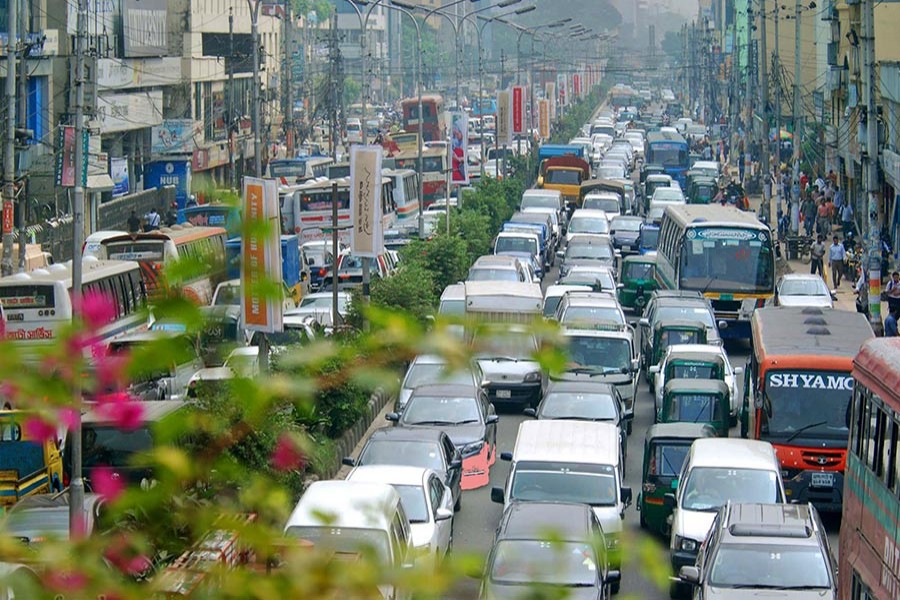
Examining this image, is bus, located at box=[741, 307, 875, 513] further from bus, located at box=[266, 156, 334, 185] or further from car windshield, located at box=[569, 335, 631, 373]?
bus, located at box=[266, 156, 334, 185]

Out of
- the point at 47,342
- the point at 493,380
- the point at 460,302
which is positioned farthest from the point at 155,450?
the point at 460,302

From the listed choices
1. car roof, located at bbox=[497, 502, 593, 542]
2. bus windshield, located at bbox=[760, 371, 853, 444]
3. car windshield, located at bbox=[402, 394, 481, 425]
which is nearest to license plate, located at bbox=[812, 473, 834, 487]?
bus windshield, located at bbox=[760, 371, 853, 444]

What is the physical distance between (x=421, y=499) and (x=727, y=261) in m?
16.0

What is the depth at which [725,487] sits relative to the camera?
16.0m

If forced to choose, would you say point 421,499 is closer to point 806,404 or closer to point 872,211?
point 806,404

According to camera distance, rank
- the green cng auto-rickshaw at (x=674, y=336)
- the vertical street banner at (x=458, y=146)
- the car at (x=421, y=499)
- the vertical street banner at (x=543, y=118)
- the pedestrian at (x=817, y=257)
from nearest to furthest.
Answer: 1. the car at (x=421, y=499)
2. the green cng auto-rickshaw at (x=674, y=336)
3. the pedestrian at (x=817, y=257)
4. the vertical street banner at (x=458, y=146)
5. the vertical street banner at (x=543, y=118)

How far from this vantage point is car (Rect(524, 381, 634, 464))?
20500 millimetres

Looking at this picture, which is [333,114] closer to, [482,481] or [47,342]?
[482,481]

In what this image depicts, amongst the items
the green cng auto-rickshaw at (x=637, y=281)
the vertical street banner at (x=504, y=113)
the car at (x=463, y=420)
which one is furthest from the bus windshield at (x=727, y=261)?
the vertical street banner at (x=504, y=113)

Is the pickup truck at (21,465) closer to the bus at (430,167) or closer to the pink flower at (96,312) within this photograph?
the pink flower at (96,312)

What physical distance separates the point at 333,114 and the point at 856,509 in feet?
203

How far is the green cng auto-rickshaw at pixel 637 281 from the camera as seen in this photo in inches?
1388

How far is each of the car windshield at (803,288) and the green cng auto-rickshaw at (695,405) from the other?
31.8ft

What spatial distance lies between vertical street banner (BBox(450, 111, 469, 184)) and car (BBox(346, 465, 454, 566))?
2777 centimetres
